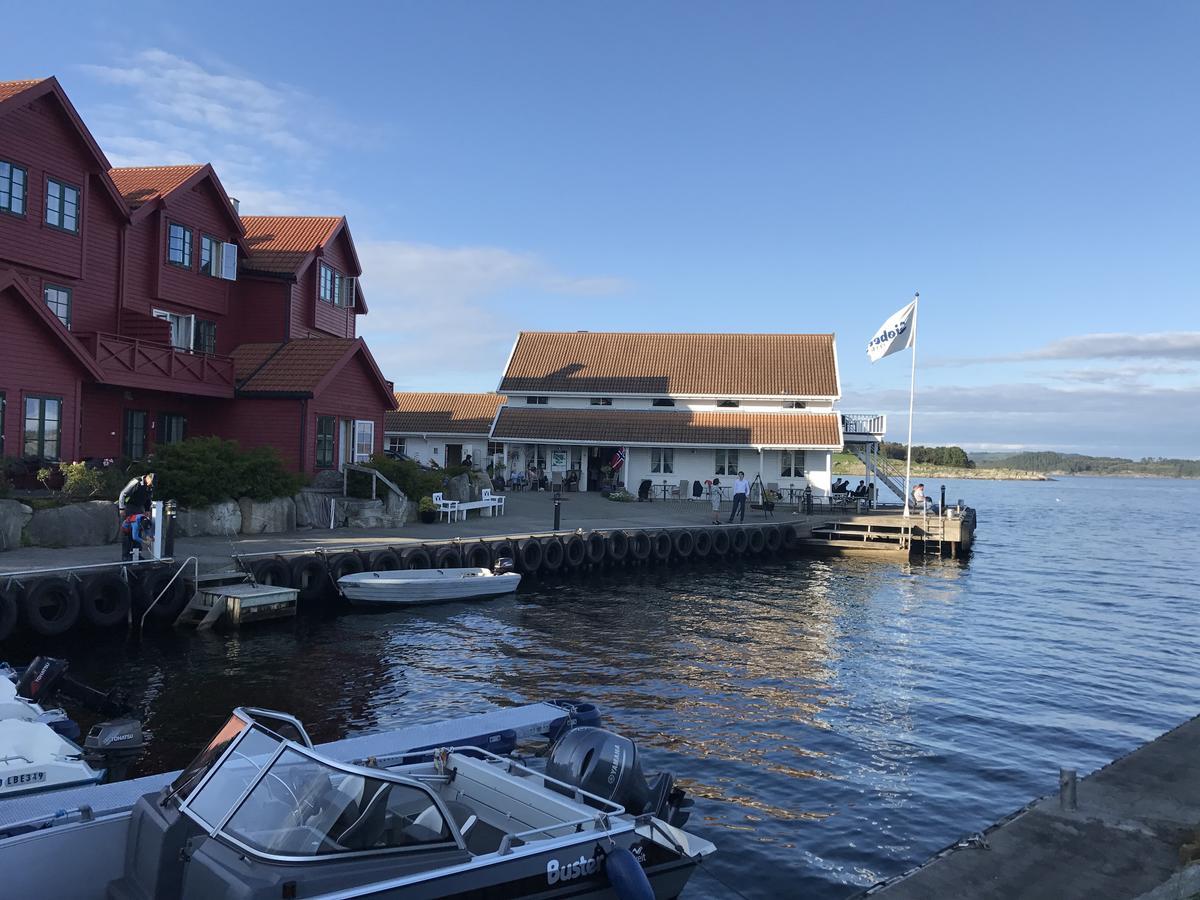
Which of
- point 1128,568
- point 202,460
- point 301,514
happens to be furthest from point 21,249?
point 1128,568

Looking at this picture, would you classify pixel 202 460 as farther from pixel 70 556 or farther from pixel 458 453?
pixel 458 453

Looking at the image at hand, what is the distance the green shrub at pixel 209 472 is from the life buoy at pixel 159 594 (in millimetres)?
4957

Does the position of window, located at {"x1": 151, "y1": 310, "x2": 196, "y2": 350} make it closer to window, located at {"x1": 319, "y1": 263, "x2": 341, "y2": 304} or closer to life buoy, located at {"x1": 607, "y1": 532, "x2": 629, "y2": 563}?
window, located at {"x1": 319, "y1": 263, "x2": 341, "y2": 304}

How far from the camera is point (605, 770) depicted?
7551mm

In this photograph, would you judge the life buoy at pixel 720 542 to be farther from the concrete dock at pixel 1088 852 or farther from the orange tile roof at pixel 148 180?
the concrete dock at pixel 1088 852

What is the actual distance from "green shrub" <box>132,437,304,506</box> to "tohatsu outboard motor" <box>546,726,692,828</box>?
16.8 meters

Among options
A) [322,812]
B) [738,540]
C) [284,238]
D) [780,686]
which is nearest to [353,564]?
[780,686]

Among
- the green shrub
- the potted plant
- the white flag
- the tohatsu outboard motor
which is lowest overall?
the tohatsu outboard motor

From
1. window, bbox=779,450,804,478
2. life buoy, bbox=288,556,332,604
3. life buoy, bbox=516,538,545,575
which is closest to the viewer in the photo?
life buoy, bbox=288,556,332,604

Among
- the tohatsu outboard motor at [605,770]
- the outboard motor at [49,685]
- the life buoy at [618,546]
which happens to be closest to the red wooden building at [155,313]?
the life buoy at [618,546]

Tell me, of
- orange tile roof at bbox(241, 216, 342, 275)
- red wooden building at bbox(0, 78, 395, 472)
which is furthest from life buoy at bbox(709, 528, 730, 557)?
orange tile roof at bbox(241, 216, 342, 275)

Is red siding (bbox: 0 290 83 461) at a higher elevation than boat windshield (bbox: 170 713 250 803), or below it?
higher

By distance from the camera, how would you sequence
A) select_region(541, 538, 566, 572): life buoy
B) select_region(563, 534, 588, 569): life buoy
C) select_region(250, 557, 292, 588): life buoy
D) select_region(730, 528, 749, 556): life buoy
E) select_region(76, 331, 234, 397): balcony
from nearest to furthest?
select_region(250, 557, 292, 588): life buoy < select_region(76, 331, 234, 397): balcony < select_region(541, 538, 566, 572): life buoy < select_region(563, 534, 588, 569): life buoy < select_region(730, 528, 749, 556): life buoy

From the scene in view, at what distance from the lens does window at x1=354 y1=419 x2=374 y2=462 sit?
3031 cm
